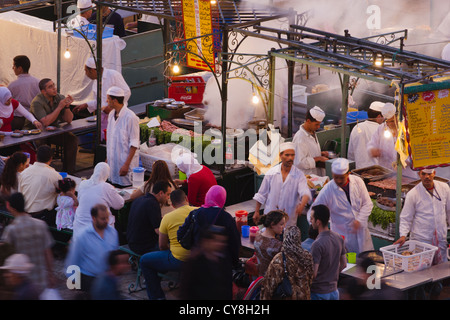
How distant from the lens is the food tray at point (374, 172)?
32.6 feet

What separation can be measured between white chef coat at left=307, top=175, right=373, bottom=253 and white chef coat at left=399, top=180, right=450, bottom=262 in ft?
1.29

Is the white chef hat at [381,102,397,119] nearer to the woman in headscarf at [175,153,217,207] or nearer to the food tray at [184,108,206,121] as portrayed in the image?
the woman in headscarf at [175,153,217,207]

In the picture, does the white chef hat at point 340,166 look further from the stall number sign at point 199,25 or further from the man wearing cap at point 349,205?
the stall number sign at point 199,25

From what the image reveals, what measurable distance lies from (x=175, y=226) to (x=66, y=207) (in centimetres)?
196

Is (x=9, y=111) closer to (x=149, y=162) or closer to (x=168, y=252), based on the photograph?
(x=149, y=162)

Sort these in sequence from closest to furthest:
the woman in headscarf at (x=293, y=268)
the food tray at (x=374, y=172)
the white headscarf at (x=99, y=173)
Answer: the woman in headscarf at (x=293, y=268) < the white headscarf at (x=99, y=173) < the food tray at (x=374, y=172)

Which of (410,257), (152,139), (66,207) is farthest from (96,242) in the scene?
(152,139)

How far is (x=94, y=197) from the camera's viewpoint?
8.76 m

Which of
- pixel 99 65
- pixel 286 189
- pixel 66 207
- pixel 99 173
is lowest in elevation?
pixel 66 207

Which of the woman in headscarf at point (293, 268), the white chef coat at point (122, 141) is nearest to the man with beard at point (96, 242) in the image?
the woman in headscarf at point (293, 268)

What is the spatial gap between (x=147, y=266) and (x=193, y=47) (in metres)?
4.07

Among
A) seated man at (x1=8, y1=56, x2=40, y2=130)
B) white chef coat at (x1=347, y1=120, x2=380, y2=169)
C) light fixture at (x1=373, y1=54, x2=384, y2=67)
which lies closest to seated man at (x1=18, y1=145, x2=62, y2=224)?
seated man at (x1=8, y1=56, x2=40, y2=130)

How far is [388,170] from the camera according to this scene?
10.2 m

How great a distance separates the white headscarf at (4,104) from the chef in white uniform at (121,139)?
1.82 m
